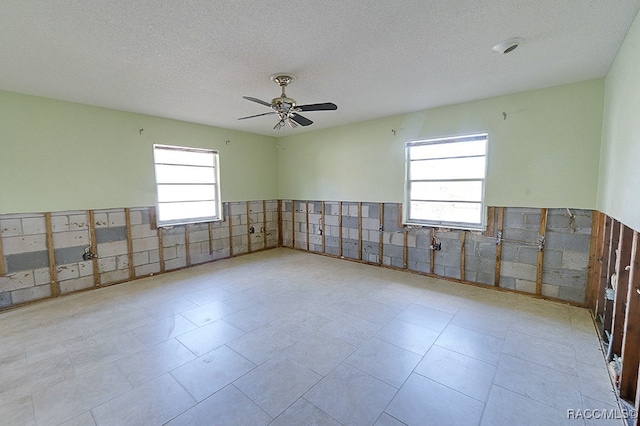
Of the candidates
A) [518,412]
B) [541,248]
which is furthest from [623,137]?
[518,412]

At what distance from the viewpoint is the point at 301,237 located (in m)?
6.94

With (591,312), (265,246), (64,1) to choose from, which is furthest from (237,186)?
(591,312)

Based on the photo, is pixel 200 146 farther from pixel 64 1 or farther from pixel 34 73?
pixel 64 1

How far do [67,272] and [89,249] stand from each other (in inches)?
16.5

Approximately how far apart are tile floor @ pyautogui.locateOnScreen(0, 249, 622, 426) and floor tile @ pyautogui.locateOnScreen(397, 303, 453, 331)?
0.9 inches

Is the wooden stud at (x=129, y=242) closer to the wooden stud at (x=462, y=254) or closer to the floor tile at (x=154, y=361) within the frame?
the floor tile at (x=154, y=361)

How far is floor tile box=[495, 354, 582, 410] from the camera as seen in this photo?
203cm

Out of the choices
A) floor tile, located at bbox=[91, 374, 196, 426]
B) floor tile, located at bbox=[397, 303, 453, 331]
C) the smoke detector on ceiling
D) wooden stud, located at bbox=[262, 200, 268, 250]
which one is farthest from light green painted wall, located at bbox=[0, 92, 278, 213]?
the smoke detector on ceiling

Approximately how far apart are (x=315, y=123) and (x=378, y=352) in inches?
179

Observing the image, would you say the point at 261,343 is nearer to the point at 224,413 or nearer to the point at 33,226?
the point at 224,413

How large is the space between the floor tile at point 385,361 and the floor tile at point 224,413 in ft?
3.01

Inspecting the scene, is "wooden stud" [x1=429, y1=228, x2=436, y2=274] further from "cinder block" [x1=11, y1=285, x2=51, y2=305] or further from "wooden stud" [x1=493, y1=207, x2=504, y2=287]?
"cinder block" [x1=11, y1=285, x2=51, y2=305]

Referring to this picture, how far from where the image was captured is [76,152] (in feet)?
13.6

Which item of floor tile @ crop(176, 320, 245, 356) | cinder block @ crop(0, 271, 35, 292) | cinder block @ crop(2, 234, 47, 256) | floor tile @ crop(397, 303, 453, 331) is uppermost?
cinder block @ crop(2, 234, 47, 256)
